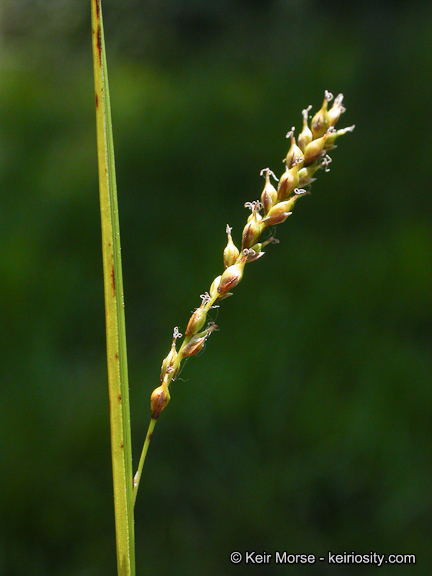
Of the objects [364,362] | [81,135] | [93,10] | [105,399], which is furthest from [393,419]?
[93,10]

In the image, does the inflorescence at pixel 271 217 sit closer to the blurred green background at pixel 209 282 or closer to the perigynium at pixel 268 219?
the perigynium at pixel 268 219

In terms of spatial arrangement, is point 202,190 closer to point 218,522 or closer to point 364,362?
point 364,362

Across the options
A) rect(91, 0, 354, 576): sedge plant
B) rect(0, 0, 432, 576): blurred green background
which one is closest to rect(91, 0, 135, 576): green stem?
rect(91, 0, 354, 576): sedge plant

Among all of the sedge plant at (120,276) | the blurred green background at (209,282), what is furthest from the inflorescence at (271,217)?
the blurred green background at (209,282)

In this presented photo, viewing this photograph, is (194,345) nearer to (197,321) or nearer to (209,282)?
(197,321)

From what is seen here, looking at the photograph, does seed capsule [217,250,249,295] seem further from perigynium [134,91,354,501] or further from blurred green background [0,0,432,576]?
blurred green background [0,0,432,576]
